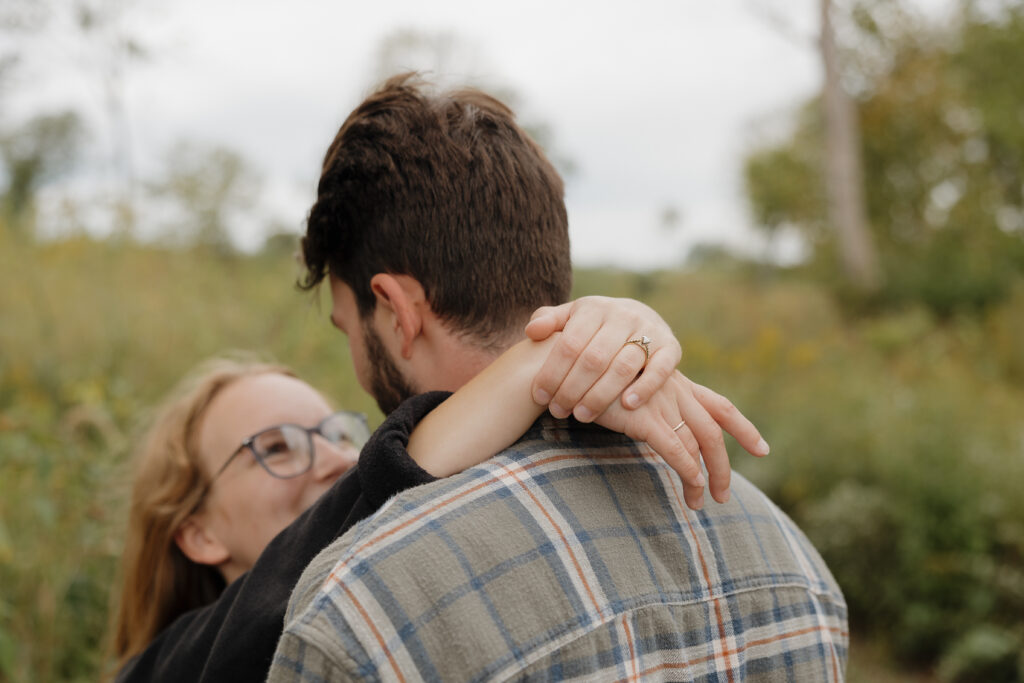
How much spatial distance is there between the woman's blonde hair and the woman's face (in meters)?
0.05

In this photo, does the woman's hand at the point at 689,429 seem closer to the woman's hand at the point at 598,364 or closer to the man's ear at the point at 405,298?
the woman's hand at the point at 598,364

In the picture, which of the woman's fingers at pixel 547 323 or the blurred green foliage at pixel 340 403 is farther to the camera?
the blurred green foliage at pixel 340 403

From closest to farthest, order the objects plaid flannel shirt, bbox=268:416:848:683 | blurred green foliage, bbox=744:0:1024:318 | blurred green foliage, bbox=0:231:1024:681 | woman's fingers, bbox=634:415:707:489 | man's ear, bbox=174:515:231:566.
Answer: plaid flannel shirt, bbox=268:416:848:683
woman's fingers, bbox=634:415:707:489
man's ear, bbox=174:515:231:566
blurred green foliage, bbox=0:231:1024:681
blurred green foliage, bbox=744:0:1024:318

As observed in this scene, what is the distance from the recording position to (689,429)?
1243 mm

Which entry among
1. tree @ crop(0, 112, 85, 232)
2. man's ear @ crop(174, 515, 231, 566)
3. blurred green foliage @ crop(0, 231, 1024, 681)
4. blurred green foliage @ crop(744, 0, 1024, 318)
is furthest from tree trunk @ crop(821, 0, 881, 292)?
tree @ crop(0, 112, 85, 232)

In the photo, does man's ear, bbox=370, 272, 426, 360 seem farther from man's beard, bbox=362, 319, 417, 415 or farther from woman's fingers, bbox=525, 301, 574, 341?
woman's fingers, bbox=525, 301, 574, 341

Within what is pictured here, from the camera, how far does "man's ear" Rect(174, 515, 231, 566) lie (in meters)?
2.25

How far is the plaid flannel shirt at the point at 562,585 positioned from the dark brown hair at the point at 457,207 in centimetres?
31

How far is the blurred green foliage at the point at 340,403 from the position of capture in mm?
3268

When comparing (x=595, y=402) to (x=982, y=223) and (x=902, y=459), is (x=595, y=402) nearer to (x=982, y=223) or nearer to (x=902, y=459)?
(x=902, y=459)

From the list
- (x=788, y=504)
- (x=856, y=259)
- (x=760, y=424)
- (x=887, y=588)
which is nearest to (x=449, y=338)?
(x=887, y=588)

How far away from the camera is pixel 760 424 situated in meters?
7.35

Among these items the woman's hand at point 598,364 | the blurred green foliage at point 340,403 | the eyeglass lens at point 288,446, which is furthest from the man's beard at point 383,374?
the blurred green foliage at point 340,403

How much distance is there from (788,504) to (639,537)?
589 centimetres
